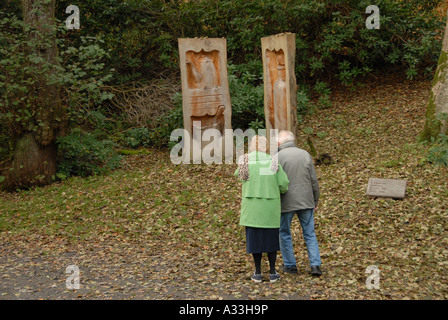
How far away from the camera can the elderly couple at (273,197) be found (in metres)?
5.62

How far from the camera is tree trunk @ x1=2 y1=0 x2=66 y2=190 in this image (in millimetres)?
10523

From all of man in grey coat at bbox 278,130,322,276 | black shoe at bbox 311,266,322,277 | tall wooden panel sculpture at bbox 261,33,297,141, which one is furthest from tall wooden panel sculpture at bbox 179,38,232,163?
black shoe at bbox 311,266,322,277

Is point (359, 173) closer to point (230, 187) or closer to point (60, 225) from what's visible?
point (230, 187)

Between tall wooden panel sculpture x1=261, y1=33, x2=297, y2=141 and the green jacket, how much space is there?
4.72 metres

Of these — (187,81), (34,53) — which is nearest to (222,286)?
(187,81)

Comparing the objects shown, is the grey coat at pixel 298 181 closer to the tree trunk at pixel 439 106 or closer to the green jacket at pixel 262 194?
the green jacket at pixel 262 194

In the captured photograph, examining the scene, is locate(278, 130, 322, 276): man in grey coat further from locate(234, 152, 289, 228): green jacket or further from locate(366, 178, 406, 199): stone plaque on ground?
locate(366, 178, 406, 199): stone plaque on ground

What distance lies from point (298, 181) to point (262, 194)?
48 cm

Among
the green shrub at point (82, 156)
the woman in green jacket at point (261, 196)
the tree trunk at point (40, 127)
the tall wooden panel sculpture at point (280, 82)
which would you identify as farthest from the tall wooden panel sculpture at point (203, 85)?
the woman in green jacket at point (261, 196)

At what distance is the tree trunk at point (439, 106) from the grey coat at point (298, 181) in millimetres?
4809

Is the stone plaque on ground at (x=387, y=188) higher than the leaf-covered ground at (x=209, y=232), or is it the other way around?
the stone plaque on ground at (x=387, y=188)

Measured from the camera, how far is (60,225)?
8.66 metres

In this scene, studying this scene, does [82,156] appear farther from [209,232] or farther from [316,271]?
[316,271]

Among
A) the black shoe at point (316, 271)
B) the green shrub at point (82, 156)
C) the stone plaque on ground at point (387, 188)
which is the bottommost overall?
the black shoe at point (316, 271)
